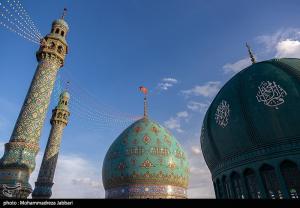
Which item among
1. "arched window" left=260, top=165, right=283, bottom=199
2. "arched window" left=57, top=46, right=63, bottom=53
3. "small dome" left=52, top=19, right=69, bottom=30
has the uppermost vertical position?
"small dome" left=52, top=19, right=69, bottom=30

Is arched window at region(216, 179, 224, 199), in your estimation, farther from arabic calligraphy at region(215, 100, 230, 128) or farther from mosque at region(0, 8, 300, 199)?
arabic calligraphy at region(215, 100, 230, 128)

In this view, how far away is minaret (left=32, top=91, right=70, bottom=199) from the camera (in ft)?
71.8

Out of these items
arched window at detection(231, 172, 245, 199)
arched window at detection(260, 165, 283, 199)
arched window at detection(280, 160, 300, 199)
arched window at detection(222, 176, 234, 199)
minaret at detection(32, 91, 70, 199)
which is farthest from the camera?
minaret at detection(32, 91, 70, 199)

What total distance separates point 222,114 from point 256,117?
208 cm

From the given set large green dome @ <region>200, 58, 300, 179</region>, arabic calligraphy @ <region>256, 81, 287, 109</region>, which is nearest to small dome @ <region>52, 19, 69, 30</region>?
large green dome @ <region>200, 58, 300, 179</region>

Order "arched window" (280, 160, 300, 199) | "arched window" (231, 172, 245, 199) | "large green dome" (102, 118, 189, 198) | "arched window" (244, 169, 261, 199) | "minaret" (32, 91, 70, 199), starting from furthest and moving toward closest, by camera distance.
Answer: "large green dome" (102, 118, 189, 198), "minaret" (32, 91, 70, 199), "arched window" (231, 172, 245, 199), "arched window" (244, 169, 261, 199), "arched window" (280, 160, 300, 199)

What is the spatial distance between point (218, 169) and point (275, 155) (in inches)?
154

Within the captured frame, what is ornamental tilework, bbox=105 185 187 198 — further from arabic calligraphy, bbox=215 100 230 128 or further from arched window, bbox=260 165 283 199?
arched window, bbox=260 165 283 199

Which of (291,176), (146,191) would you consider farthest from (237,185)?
→ (146,191)

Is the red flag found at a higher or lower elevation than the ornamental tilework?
higher

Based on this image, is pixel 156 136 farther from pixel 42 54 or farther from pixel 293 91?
pixel 293 91

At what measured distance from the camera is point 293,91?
12.1 meters

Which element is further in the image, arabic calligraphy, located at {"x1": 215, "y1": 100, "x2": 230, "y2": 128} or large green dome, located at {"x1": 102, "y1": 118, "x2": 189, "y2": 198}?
large green dome, located at {"x1": 102, "y1": 118, "x2": 189, "y2": 198}

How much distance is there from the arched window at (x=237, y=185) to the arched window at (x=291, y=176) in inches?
95.4
